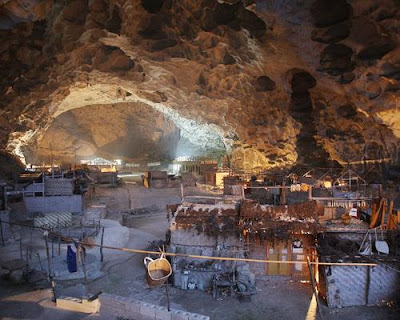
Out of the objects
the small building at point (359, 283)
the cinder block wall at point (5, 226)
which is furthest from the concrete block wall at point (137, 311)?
the cinder block wall at point (5, 226)

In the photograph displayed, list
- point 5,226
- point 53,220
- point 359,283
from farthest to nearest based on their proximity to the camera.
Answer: point 53,220
point 5,226
point 359,283

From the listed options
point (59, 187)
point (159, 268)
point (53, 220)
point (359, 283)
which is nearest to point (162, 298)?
point (159, 268)

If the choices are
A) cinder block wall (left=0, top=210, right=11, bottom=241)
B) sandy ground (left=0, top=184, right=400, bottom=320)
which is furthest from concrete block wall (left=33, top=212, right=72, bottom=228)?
cinder block wall (left=0, top=210, right=11, bottom=241)

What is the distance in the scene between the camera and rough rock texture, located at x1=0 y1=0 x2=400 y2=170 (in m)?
14.7

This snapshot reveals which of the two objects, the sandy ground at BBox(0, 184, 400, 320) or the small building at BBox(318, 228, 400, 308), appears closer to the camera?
the sandy ground at BBox(0, 184, 400, 320)

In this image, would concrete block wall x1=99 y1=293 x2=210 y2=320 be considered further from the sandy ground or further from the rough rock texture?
the rough rock texture

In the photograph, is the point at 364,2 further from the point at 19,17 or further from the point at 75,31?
the point at 75,31

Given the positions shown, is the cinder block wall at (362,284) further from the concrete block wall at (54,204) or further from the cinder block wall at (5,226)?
the concrete block wall at (54,204)

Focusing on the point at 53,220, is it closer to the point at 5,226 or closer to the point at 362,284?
the point at 5,226

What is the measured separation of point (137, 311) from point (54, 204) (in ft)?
39.6

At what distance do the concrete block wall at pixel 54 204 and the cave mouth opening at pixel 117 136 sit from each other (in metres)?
18.5

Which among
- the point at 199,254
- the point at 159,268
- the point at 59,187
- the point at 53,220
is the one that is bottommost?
the point at 199,254

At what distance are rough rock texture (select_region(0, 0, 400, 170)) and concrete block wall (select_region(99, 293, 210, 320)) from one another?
999 centimetres

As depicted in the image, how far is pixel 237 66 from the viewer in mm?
21859
